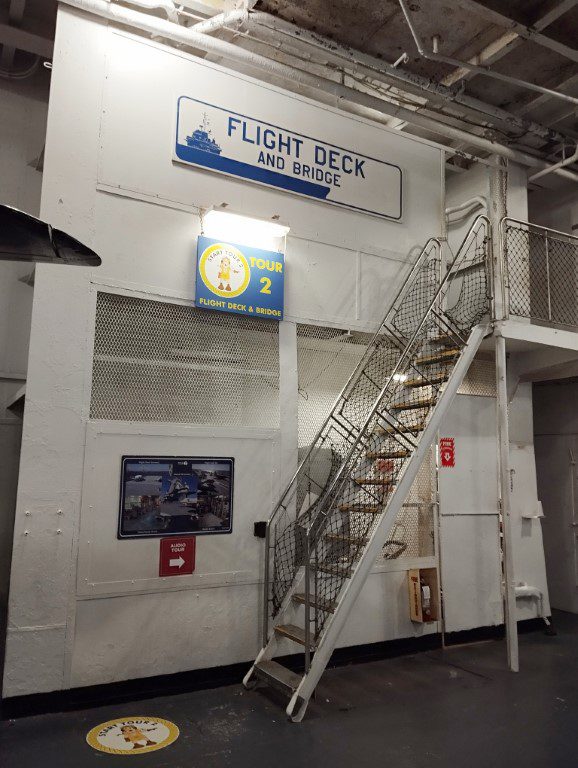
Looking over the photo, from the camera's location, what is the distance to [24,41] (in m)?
6.09

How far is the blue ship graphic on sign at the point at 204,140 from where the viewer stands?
17.3 ft

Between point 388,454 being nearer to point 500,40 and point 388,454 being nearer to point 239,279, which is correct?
point 239,279

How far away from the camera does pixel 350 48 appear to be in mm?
5664

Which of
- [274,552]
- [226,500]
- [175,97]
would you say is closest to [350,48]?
[175,97]

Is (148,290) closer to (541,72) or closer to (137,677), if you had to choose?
(137,677)

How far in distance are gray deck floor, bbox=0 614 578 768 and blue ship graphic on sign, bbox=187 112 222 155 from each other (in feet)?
15.5

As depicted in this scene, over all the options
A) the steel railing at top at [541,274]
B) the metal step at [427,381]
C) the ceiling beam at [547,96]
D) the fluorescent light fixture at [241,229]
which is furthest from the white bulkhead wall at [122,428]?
the ceiling beam at [547,96]

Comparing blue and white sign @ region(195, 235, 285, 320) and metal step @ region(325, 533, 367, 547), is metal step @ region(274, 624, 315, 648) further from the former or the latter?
blue and white sign @ region(195, 235, 285, 320)

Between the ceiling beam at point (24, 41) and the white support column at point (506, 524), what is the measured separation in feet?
18.4

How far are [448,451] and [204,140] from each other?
409cm

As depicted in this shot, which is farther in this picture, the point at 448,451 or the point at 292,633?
the point at 448,451

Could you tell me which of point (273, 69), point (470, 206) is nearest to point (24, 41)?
point (273, 69)

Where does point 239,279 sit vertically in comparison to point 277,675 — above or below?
above

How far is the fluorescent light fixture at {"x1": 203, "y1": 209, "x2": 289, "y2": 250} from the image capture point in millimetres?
5234
